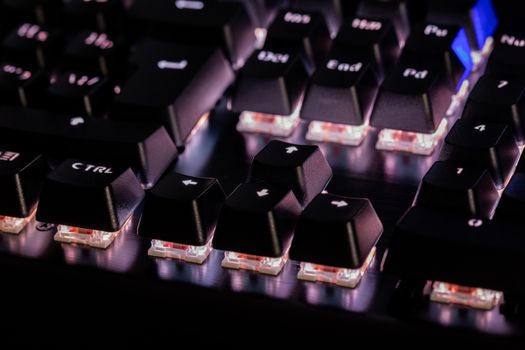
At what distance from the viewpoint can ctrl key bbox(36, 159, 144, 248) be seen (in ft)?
2.92

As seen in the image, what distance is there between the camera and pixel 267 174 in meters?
0.90

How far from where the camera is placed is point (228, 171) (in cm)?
98

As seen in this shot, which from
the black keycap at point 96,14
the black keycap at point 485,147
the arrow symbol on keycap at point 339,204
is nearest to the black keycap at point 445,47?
the black keycap at point 485,147

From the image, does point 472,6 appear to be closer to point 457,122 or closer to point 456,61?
point 456,61

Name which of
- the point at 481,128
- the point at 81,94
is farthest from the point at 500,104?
the point at 81,94

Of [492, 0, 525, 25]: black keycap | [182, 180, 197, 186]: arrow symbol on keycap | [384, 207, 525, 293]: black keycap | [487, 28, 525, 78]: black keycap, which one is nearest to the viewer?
→ [384, 207, 525, 293]: black keycap

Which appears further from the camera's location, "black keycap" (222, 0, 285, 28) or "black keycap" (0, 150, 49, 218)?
"black keycap" (222, 0, 285, 28)

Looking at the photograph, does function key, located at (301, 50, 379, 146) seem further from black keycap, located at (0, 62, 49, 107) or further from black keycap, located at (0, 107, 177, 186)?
black keycap, located at (0, 62, 49, 107)

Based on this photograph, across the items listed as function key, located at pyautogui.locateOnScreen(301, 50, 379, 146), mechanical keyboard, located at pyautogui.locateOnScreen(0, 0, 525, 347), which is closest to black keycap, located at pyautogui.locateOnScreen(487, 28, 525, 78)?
mechanical keyboard, located at pyautogui.locateOnScreen(0, 0, 525, 347)

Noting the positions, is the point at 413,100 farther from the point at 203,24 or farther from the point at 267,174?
the point at 203,24

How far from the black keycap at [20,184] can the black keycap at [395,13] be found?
366mm

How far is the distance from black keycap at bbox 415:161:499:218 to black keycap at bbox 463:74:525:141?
8 cm

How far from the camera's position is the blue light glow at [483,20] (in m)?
1.08

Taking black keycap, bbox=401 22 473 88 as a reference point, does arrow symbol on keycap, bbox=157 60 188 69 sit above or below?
below
